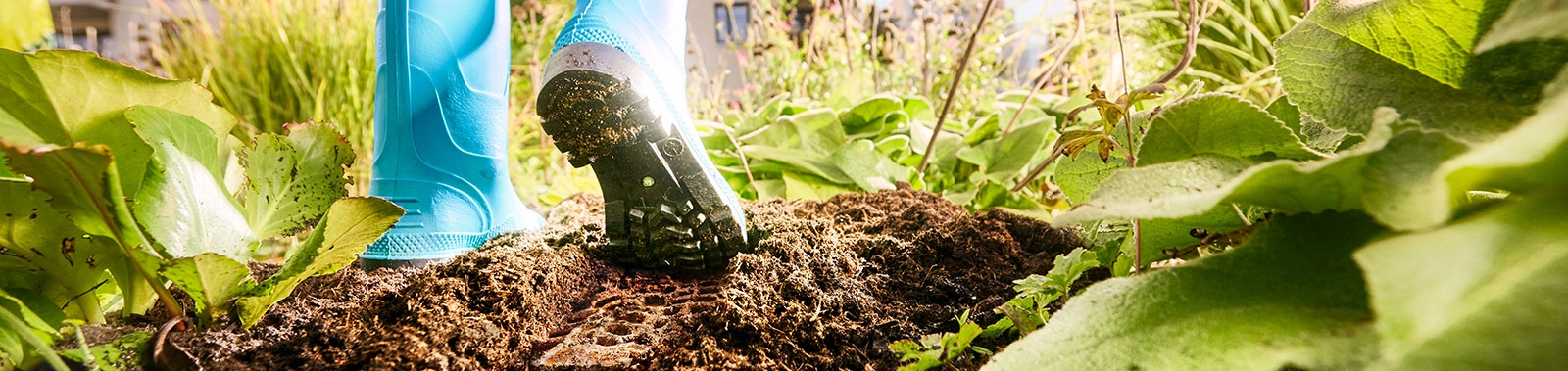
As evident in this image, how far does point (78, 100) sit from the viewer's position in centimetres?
62

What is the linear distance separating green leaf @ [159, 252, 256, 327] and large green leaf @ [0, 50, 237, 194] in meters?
0.09

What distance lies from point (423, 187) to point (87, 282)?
0.41 meters

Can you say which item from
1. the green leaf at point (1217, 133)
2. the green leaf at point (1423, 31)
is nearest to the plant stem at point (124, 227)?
the green leaf at point (1217, 133)

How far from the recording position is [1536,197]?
1.05 ft

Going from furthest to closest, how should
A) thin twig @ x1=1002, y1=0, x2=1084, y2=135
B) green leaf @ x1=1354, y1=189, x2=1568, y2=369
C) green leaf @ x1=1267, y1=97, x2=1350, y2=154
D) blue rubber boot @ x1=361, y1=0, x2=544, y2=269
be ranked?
thin twig @ x1=1002, y1=0, x2=1084, y2=135
blue rubber boot @ x1=361, y1=0, x2=544, y2=269
green leaf @ x1=1267, y1=97, x2=1350, y2=154
green leaf @ x1=1354, y1=189, x2=1568, y2=369

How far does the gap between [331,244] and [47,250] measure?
0.23 meters

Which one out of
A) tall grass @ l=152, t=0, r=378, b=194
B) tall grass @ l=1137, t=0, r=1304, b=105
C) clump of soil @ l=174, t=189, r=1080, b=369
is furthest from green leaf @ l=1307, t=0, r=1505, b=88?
tall grass @ l=152, t=0, r=378, b=194

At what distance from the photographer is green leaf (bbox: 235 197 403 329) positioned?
2.24 ft

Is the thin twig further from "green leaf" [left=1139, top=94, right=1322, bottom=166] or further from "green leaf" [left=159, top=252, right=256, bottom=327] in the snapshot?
"green leaf" [left=159, top=252, right=256, bottom=327]

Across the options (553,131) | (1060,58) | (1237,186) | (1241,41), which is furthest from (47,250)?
(1241,41)

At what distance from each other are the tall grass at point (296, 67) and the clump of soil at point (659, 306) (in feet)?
7.56

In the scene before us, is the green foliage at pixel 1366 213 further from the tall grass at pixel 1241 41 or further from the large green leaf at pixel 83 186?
the tall grass at pixel 1241 41

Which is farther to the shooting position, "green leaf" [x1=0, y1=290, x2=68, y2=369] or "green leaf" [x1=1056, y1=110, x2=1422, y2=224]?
"green leaf" [x1=0, y1=290, x2=68, y2=369]

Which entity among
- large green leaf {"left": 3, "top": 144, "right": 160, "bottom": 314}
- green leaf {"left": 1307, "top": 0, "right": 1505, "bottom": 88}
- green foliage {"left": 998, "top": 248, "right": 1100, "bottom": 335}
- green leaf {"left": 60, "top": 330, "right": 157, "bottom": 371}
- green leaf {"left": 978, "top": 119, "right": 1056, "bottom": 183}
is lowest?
green leaf {"left": 978, "top": 119, "right": 1056, "bottom": 183}
